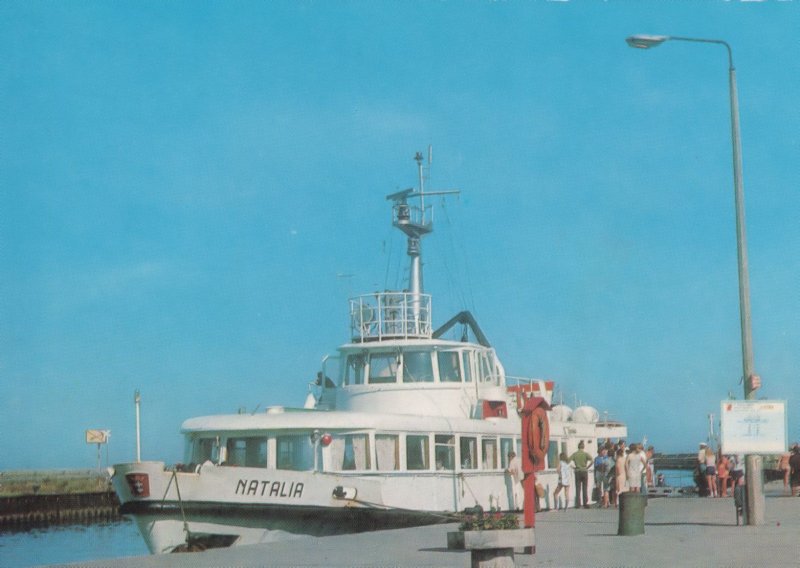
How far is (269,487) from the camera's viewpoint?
2209cm

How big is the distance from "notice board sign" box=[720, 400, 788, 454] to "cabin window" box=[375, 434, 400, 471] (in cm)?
877

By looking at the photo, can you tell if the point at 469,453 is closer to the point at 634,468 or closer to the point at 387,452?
the point at 387,452

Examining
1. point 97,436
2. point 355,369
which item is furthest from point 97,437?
point 355,369

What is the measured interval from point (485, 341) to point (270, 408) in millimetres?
12132

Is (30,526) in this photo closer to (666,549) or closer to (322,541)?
(322,541)

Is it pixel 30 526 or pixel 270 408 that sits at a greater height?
pixel 270 408

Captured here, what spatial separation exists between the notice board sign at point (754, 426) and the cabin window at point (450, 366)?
11614 mm

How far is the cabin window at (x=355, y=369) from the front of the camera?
29000mm

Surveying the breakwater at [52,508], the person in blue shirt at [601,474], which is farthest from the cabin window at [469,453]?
the breakwater at [52,508]

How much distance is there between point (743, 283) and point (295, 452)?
10.1m

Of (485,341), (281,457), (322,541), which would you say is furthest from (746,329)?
(485,341)

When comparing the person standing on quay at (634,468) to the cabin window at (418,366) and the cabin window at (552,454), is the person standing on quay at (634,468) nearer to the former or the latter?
the cabin window at (418,366)

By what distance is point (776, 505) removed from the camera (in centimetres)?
2586

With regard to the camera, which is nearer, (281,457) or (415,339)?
(281,457)
